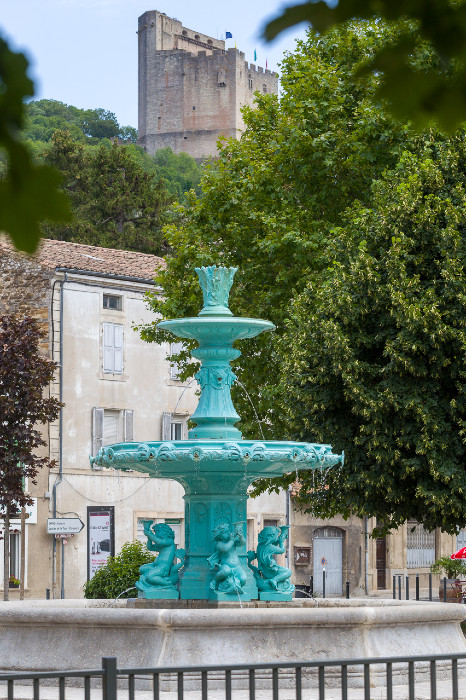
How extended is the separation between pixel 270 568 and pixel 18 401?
15941 millimetres

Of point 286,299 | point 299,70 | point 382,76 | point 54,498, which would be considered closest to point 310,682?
point 382,76

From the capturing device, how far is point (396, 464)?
68.7ft

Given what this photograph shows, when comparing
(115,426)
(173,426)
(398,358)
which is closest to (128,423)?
(115,426)

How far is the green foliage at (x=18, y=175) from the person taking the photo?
1.81 meters

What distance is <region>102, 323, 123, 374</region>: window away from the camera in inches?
1503

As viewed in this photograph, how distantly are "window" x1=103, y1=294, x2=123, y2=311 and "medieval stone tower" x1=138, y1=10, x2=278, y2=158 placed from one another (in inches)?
3889

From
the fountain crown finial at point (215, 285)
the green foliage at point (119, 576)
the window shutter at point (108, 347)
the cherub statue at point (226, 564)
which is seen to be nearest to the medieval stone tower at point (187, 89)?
the window shutter at point (108, 347)

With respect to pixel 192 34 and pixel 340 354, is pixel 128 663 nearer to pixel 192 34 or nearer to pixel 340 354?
pixel 340 354

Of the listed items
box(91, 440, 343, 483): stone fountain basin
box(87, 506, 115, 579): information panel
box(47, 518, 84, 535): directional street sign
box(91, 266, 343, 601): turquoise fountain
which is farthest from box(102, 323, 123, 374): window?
box(91, 440, 343, 483): stone fountain basin

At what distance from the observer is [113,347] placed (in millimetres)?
38375

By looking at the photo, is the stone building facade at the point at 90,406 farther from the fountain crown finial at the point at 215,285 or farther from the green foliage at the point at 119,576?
the fountain crown finial at the point at 215,285

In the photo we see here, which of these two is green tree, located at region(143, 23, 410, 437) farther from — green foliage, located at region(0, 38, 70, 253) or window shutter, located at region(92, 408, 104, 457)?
green foliage, located at region(0, 38, 70, 253)

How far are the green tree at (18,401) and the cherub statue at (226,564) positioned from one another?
1560 centimetres

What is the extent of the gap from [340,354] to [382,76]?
1890 cm
